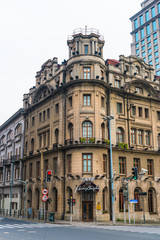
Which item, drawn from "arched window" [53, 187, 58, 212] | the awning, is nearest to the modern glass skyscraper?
"arched window" [53, 187, 58, 212]

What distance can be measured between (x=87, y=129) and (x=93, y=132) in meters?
0.95

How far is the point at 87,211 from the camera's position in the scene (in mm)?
35750

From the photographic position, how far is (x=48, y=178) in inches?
1123

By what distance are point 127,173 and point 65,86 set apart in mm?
15889

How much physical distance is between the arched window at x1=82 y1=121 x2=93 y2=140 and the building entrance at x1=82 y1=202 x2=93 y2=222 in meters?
8.95

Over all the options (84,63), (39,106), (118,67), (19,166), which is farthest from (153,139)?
(19,166)

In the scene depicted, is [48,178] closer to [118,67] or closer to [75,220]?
[75,220]

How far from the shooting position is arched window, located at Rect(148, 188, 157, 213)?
42344 millimetres

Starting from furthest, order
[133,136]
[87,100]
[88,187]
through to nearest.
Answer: [133,136] < [87,100] < [88,187]

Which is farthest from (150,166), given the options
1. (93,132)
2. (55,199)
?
(55,199)

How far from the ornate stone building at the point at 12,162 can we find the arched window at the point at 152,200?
23.6 metres

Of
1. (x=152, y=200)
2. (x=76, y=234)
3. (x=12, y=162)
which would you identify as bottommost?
(x=76, y=234)

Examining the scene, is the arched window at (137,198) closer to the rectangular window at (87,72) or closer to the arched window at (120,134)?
the arched window at (120,134)

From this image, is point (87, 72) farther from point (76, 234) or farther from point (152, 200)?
point (76, 234)
